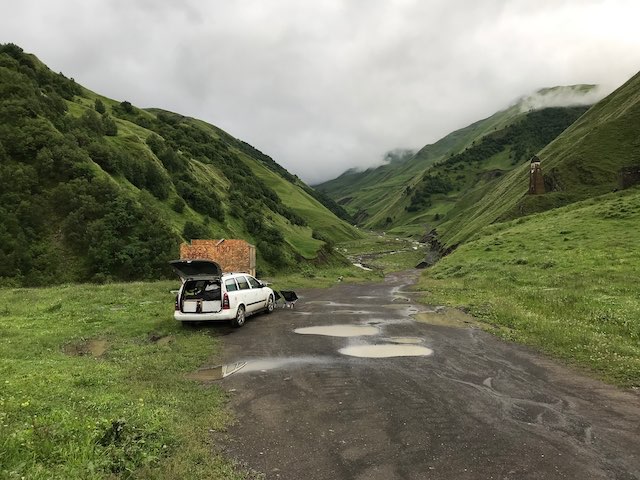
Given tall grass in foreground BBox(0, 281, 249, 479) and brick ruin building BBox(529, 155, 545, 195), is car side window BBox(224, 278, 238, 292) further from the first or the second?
brick ruin building BBox(529, 155, 545, 195)

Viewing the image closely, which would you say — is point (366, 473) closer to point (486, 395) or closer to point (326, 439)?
point (326, 439)

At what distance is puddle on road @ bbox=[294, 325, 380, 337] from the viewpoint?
16.5 metres

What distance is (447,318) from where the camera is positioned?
64.8 ft

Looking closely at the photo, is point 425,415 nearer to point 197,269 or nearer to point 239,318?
point 239,318

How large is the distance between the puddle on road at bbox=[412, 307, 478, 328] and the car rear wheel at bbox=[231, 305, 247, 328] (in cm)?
773

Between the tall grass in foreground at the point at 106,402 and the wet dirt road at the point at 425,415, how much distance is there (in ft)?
2.50

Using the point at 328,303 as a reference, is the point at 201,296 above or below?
above

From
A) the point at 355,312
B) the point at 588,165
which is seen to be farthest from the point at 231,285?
the point at 588,165

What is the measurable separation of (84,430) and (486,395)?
7.74 metres

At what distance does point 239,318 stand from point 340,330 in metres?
4.35

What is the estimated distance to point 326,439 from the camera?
728 cm

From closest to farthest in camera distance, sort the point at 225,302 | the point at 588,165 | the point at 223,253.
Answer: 1. the point at 225,302
2. the point at 223,253
3. the point at 588,165

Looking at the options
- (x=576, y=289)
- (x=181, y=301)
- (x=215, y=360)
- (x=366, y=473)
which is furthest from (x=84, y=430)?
(x=576, y=289)

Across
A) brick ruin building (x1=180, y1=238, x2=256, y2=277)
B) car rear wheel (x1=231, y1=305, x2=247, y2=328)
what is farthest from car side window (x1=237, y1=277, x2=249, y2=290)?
brick ruin building (x1=180, y1=238, x2=256, y2=277)
